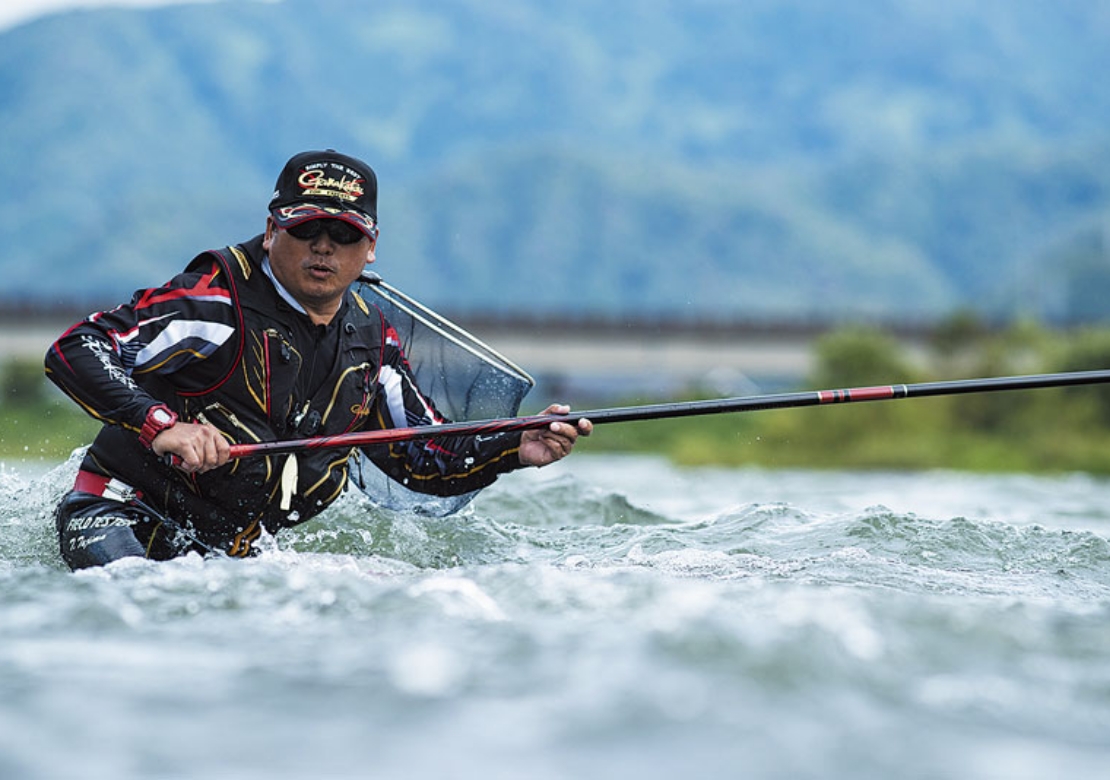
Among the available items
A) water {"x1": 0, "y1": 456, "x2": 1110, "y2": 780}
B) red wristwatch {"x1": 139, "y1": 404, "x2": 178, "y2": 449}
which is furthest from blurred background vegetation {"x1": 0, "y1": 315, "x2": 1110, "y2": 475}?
water {"x1": 0, "y1": 456, "x2": 1110, "y2": 780}

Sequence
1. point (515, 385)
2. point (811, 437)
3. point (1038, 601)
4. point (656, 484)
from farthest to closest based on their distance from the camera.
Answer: point (811, 437), point (656, 484), point (515, 385), point (1038, 601)

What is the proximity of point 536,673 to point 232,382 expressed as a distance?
270 centimetres

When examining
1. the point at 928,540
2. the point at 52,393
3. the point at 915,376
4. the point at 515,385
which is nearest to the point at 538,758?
the point at 515,385

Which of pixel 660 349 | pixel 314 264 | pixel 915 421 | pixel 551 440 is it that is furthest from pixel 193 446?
pixel 660 349

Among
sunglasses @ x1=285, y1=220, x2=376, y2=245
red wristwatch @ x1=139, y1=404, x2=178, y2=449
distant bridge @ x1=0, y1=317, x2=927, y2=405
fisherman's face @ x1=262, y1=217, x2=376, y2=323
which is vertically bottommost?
red wristwatch @ x1=139, y1=404, x2=178, y2=449

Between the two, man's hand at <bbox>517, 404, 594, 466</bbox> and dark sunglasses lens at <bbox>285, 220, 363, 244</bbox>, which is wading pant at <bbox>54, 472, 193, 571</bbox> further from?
man's hand at <bbox>517, 404, 594, 466</bbox>

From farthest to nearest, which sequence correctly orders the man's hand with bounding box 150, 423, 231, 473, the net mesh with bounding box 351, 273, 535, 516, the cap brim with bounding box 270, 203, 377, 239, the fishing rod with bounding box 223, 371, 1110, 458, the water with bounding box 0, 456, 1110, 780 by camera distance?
the net mesh with bounding box 351, 273, 535, 516 < the fishing rod with bounding box 223, 371, 1110, 458 < the cap brim with bounding box 270, 203, 377, 239 < the man's hand with bounding box 150, 423, 231, 473 < the water with bounding box 0, 456, 1110, 780

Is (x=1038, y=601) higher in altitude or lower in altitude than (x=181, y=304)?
lower

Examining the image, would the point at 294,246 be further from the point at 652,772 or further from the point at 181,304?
the point at 652,772

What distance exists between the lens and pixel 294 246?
19.8ft

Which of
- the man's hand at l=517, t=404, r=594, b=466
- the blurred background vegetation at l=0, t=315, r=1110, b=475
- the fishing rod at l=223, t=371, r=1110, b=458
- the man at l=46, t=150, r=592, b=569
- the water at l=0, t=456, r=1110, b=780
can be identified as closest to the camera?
the water at l=0, t=456, r=1110, b=780

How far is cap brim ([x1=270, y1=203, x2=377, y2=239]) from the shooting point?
5953mm

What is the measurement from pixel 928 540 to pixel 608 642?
4.24 metres

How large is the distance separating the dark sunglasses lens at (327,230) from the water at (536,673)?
54.8 inches
